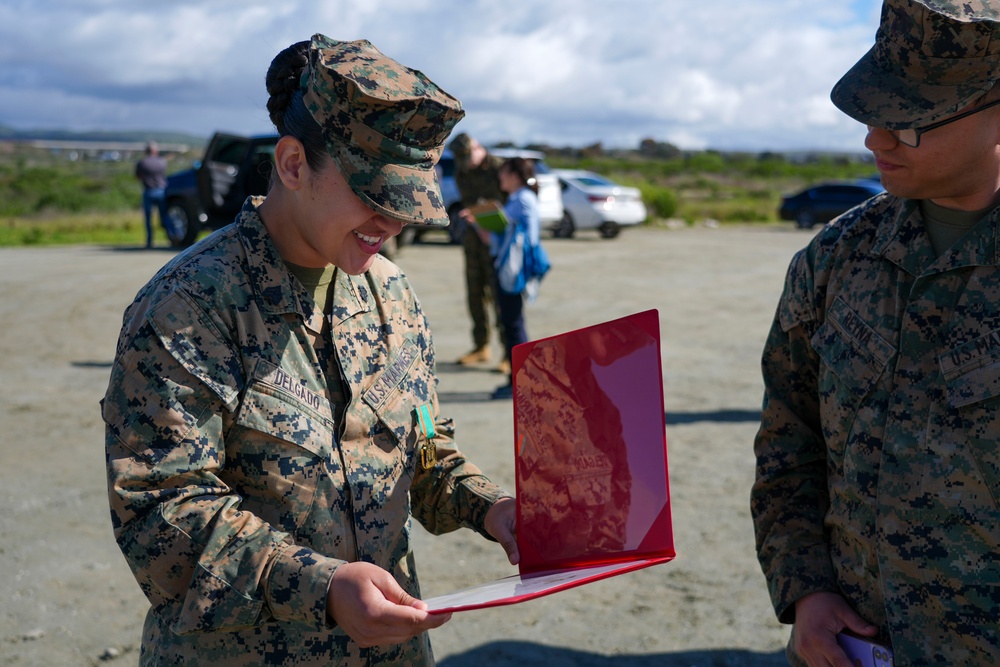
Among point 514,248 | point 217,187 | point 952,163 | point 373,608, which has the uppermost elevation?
point 217,187

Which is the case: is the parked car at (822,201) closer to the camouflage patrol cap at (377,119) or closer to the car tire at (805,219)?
the car tire at (805,219)

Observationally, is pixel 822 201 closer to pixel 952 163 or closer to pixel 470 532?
pixel 470 532

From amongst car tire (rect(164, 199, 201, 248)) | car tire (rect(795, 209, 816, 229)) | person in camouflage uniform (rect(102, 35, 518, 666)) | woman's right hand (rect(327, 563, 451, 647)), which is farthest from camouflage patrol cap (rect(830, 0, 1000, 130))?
car tire (rect(795, 209, 816, 229))

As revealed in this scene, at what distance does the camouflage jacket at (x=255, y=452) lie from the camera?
1.59 metres

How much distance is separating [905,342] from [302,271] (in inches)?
44.6

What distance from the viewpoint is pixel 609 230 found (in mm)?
22031

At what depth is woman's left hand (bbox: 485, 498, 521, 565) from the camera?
1911 millimetres

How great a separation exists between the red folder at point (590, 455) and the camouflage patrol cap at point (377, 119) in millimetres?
362

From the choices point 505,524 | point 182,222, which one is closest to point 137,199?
point 182,222

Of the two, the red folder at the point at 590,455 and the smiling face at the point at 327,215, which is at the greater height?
the smiling face at the point at 327,215

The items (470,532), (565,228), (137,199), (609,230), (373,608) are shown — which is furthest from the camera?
(137,199)

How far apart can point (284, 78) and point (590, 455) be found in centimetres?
89

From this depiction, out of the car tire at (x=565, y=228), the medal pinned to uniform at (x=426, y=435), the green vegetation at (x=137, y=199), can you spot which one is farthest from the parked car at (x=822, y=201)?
the medal pinned to uniform at (x=426, y=435)

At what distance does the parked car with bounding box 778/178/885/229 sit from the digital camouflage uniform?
793 inches
